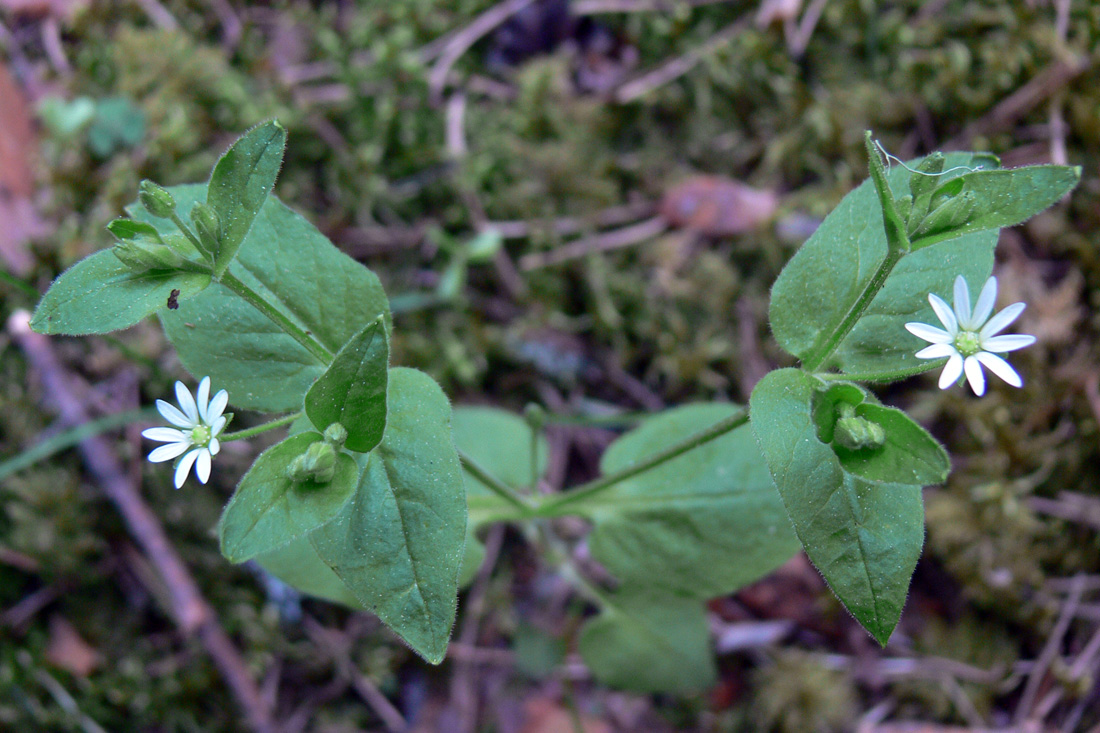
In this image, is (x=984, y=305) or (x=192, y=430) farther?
(x=192, y=430)

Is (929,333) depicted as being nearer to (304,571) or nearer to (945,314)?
(945,314)

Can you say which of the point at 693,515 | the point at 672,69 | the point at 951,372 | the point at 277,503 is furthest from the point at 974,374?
the point at 672,69

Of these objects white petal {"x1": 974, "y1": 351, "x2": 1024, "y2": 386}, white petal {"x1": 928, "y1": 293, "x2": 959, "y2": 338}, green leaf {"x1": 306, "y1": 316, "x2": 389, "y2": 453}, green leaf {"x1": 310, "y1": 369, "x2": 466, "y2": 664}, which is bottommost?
green leaf {"x1": 310, "y1": 369, "x2": 466, "y2": 664}

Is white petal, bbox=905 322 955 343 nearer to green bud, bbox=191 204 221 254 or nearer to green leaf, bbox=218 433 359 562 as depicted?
green leaf, bbox=218 433 359 562

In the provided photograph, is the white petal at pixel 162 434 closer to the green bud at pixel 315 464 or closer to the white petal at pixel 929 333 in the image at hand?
the green bud at pixel 315 464

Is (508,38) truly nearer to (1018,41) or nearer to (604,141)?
(604,141)

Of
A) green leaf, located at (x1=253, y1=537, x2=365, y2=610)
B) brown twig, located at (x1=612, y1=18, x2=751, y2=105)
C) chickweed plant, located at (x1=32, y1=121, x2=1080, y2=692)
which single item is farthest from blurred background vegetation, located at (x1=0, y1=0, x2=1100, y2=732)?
chickweed plant, located at (x1=32, y1=121, x2=1080, y2=692)

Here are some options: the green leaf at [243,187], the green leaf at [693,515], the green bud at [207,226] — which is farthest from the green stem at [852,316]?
the green bud at [207,226]
